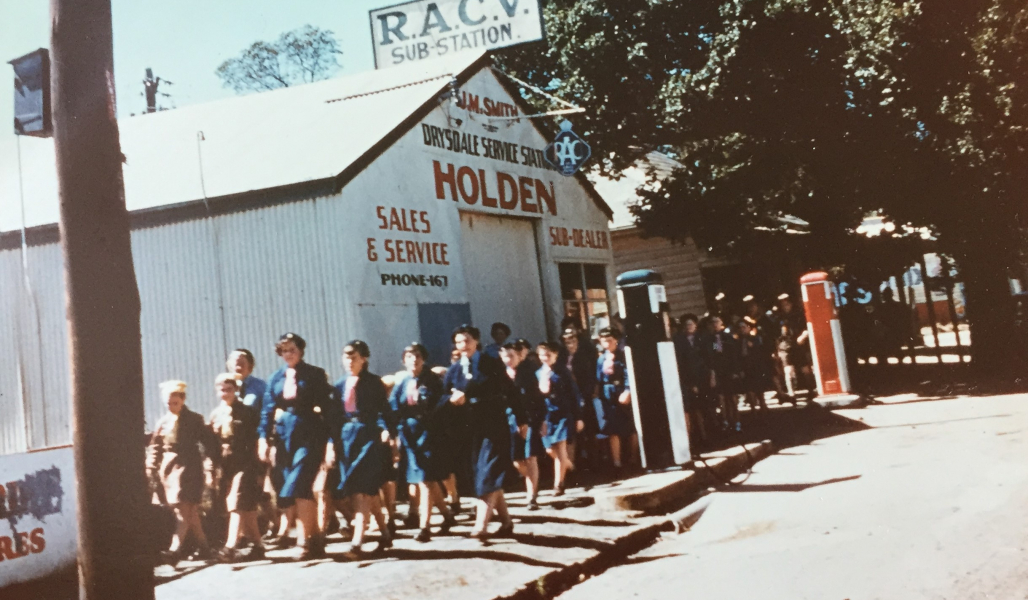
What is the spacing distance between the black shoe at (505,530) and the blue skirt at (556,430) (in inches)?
81.5

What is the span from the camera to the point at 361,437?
26.2 ft

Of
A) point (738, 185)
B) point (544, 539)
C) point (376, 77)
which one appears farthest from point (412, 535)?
point (738, 185)

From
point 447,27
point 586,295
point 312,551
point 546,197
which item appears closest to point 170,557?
point 312,551

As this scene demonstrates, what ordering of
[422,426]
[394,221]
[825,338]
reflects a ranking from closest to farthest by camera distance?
[422,426]
[394,221]
[825,338]

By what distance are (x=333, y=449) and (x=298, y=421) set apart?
419mm

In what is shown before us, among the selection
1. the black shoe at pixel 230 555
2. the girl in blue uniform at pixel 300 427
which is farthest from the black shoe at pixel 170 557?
the girl in blue uniform at pixel 300 427

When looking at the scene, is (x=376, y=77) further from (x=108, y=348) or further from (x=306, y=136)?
(x=108, y=348)

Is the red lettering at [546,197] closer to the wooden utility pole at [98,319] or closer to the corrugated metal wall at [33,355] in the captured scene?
the corrugated metal wall at [33,355]

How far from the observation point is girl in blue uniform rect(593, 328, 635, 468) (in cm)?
1109

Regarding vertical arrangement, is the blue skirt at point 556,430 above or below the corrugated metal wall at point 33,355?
below

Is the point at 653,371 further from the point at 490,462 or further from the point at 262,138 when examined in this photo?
the point at 262,138

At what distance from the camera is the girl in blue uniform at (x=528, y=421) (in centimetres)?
921

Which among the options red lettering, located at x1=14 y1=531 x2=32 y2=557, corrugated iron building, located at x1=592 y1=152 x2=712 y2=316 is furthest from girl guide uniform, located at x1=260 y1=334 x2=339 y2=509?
corrugated iron building, located at x1=592 y1=152 x2=712 y2=316

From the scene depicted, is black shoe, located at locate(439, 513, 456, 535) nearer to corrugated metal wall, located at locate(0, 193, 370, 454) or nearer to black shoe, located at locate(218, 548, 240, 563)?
black shoe, located at locate(218, 548, 240, 563)
